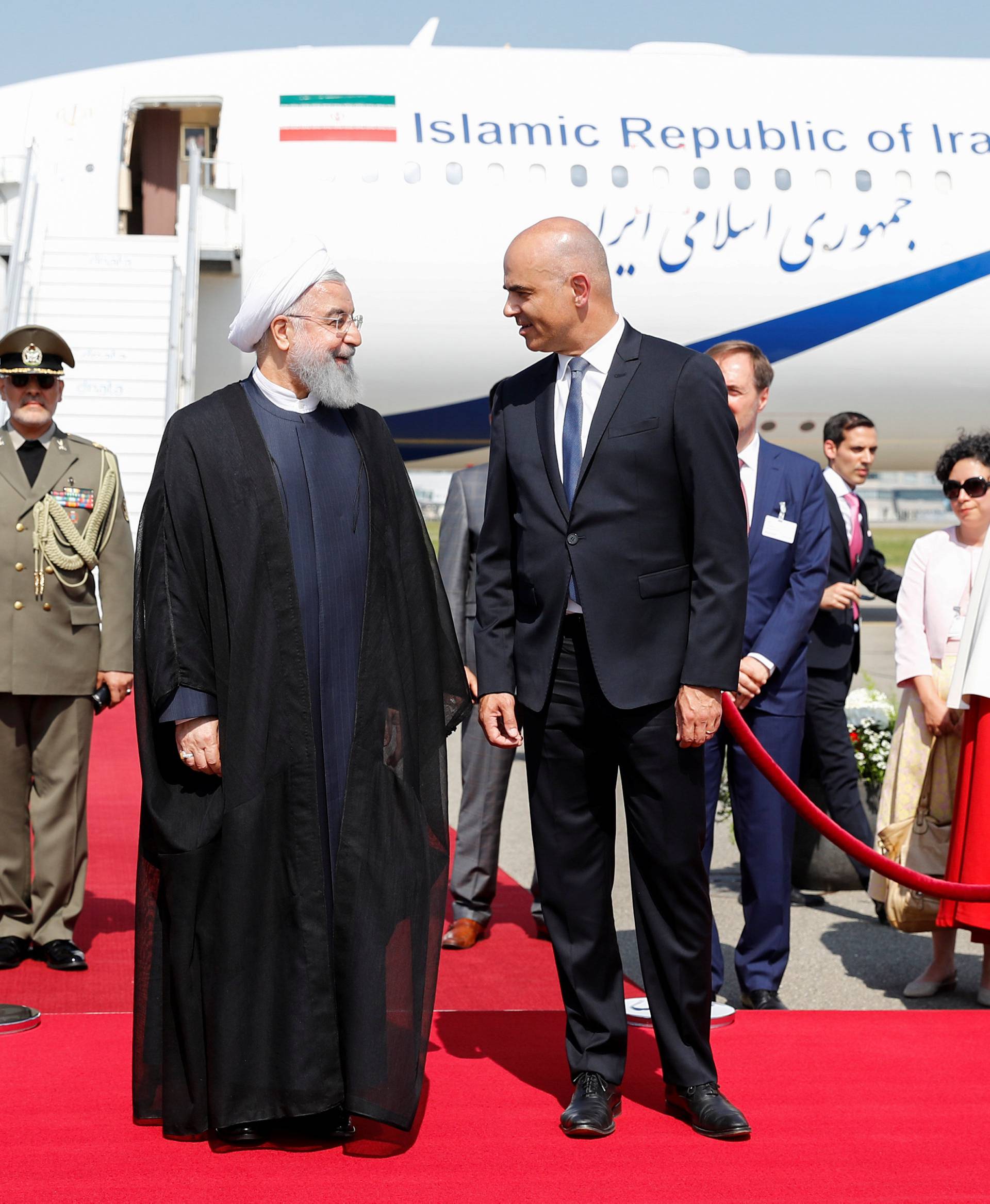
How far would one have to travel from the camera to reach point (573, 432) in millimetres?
2879

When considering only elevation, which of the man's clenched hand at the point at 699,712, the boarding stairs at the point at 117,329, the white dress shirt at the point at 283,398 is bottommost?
the man's clenched hand at the point at 699,712

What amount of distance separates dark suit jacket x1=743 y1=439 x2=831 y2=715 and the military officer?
186cm

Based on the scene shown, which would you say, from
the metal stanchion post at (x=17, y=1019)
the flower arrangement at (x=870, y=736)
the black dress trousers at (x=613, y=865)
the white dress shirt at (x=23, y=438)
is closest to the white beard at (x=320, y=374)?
the black dress trousers at (x=613, y=865)

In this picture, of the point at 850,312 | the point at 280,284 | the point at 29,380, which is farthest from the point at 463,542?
the point at 850,312

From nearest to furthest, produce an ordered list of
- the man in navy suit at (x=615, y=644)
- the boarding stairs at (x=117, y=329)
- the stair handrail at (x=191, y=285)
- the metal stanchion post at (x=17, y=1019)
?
the man in navy suit at (x=615, y=644), the metal stanchion post at (x=17, y=1019), the boarding stairs at (x=117, y=329), the stair handrail at (x=191, y=285)

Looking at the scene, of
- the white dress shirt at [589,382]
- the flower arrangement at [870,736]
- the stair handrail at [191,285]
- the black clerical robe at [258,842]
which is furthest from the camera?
the stair handrail at [191,285]

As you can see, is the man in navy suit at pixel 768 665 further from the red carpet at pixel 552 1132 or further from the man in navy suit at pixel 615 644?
the man in navy suit at pixel 615 644

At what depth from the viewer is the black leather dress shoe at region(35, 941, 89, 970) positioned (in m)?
4.21

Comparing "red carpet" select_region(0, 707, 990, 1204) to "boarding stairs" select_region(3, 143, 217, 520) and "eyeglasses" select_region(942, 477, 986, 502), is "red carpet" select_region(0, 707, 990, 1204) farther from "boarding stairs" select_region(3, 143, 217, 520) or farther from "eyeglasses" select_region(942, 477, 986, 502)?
"boarding stairs" select_region(3, 143, 217, 520)

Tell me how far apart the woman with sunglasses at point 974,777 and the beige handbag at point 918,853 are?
0.11 meters

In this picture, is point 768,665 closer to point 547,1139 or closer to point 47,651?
point 547,1139

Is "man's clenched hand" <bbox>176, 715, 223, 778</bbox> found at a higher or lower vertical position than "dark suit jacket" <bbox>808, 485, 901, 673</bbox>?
lower

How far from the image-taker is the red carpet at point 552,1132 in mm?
2523

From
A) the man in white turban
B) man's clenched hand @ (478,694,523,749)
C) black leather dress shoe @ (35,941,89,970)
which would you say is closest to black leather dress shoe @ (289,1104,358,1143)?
the man in white turban
